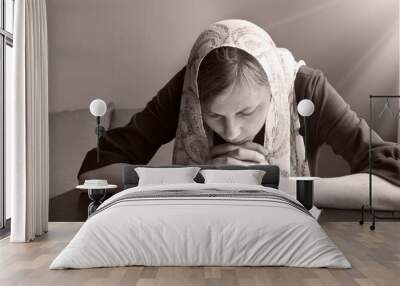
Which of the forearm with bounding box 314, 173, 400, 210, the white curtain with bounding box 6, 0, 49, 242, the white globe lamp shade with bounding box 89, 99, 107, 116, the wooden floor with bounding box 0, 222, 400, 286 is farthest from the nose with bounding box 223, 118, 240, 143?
the wooden floor with bounding box 0, 222, 400, 286

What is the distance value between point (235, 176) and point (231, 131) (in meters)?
0.88

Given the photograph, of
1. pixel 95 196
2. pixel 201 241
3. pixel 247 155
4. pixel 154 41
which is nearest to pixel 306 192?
pixel 247 155

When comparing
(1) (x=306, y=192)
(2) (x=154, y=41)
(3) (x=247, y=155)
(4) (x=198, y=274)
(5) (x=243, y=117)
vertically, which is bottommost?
(4) (x=198, y=274)

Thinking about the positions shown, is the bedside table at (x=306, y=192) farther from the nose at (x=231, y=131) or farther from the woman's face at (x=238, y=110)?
the nose at (x=231, y=131)

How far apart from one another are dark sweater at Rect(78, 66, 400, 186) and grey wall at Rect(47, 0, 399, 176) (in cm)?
14

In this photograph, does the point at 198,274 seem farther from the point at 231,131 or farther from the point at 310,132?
the point at 310,132

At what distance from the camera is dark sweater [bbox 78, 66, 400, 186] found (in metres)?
7.80

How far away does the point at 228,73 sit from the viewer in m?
7.73

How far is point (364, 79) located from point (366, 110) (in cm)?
45

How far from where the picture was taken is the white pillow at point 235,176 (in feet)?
23.0

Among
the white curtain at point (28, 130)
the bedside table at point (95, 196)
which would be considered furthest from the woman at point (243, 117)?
the white curtain at point (28, 130)

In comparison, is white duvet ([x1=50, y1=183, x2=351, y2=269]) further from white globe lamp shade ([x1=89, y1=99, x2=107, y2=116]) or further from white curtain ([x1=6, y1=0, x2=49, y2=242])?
white globe lamp shade ([x1=89, y1=99, x2=107, y2=116])

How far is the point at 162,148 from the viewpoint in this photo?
25.6 feet

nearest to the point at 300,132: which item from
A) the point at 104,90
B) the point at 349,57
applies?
the point at 349,57
